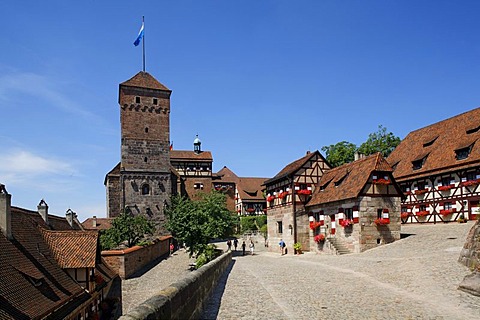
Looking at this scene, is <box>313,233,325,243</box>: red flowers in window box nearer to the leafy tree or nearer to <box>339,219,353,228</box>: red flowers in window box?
<box>339,219,353,228</box>: red flowers in window box

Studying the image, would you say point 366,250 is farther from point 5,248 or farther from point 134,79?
point 134,79

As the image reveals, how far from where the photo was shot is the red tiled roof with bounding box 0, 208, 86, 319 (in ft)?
41.5

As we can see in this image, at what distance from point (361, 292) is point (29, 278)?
36.7 feet

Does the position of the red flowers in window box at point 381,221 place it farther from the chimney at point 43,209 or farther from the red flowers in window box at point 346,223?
the chimney at point 43,209

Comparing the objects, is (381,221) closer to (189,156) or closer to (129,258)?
(129,258)

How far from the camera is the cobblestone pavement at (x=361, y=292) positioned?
9763 millimetres

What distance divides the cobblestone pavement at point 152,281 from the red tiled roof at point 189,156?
2669 centimetres

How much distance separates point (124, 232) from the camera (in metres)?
36.6

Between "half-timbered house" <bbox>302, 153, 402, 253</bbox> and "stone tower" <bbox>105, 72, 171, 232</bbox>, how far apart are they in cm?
2355

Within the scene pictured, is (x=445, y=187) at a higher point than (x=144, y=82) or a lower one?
lower

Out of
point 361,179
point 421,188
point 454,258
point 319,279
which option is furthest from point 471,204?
point 319,279

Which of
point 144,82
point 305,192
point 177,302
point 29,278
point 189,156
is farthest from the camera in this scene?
point 189,156

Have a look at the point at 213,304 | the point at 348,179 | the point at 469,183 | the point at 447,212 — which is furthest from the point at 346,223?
the point at 213,304

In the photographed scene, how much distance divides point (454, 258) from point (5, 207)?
17.5 m
